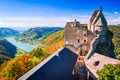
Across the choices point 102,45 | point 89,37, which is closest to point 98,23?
point 89,37

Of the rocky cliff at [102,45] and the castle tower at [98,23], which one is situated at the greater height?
the castle tower at [98,23]

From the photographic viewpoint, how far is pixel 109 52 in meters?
89.6

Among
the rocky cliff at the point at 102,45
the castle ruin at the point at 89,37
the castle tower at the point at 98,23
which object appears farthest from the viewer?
the castle tower at the point at 98,23

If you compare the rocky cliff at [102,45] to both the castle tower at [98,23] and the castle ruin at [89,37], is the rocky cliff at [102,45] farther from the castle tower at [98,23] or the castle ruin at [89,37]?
the castle tower at [98,23]

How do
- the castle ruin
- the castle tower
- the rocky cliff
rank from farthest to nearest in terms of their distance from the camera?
the castle tower < the castle ruin < the rocky cliff

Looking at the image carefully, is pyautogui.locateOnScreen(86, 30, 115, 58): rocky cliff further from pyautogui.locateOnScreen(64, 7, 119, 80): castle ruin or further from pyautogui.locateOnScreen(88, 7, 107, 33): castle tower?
pyautogui.locateOnScreen(88, 7, 107, 33): castle tower

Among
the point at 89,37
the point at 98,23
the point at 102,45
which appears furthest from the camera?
the point at 102,45

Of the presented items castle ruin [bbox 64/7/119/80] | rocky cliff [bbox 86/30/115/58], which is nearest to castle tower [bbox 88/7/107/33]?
castle ruin [bbox 64/7/119/80]

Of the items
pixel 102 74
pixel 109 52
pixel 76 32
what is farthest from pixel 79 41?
pixel 102 74

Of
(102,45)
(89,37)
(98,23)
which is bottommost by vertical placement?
(102,45)

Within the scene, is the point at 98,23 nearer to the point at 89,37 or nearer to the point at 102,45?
the point at 89,37

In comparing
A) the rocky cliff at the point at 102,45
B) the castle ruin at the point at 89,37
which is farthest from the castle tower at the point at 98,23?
the rocky cliff at the point at 102,45

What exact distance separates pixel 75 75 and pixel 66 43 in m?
21.2

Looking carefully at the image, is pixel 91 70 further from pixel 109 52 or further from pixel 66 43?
pixel 109 52
